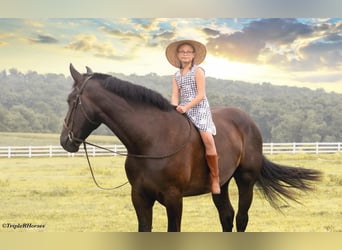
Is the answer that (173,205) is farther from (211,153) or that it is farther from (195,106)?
(195,106)

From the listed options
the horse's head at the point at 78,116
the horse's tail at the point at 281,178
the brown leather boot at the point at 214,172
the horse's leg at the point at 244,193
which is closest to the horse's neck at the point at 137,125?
the horse's head at the point at 78,116

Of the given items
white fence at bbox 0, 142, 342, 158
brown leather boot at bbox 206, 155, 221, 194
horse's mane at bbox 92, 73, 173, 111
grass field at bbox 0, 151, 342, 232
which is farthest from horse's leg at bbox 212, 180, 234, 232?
horse's mane at bbox 92, 73, 173, 111

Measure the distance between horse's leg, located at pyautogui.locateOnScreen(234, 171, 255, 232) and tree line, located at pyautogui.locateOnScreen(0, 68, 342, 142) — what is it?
0.67 meters

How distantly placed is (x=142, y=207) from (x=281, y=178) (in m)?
1.63

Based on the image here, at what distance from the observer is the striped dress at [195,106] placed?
3.63 m

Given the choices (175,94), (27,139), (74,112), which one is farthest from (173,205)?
(27,139)

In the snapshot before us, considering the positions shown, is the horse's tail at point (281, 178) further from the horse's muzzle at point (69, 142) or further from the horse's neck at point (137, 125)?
the horse's muzzle at point (69, 142)

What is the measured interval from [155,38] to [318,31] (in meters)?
1.74

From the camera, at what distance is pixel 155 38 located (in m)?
4.70

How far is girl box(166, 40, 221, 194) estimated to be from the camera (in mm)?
3598

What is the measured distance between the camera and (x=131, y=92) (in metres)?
3.46

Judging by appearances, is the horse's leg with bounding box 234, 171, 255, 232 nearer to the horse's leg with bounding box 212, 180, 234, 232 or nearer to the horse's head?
the horse's leg with bounding box 212, 180, 234, 232

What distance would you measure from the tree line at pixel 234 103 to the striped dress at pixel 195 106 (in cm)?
102
